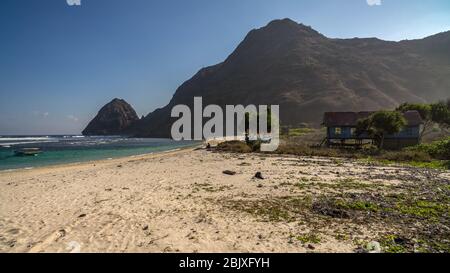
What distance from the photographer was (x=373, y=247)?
7703 millimetres

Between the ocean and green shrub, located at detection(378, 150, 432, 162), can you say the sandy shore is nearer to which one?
green shrub, located at detection(378, 150, 432, 162)

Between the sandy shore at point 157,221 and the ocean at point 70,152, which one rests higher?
the sandy shore at point 157,221

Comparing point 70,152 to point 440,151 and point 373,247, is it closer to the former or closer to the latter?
point 440,151

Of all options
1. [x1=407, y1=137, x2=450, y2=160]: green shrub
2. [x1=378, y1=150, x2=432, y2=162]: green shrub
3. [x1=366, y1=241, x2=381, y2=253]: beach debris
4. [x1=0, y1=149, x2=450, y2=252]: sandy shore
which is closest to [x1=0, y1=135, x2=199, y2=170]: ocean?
[x1=0, y1=149, x2=450, y2=252]: sandy shore

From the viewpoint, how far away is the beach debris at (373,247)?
24.7 ft

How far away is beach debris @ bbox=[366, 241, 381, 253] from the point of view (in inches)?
297

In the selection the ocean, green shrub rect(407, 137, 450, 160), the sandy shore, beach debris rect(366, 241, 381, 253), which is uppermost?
green shrub rect(407, 137, 450, 160)

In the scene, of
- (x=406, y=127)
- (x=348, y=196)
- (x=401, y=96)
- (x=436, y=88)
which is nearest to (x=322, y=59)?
(x=401, y=96)

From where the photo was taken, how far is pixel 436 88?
170750mm

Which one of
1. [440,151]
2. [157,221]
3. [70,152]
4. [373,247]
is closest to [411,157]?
[440,151]

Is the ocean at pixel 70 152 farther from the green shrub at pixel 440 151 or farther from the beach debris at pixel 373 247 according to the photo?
the green shrub at pixel 440 151

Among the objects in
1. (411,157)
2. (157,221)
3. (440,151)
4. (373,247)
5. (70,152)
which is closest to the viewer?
(373,247)

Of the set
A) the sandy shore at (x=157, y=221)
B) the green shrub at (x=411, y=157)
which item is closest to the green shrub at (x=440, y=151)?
the green shrub at (x=411, y=157)
